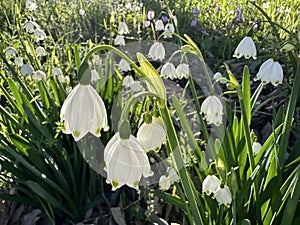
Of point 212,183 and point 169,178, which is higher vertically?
point 212,183

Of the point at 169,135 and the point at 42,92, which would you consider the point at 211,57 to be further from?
the point at 169,135

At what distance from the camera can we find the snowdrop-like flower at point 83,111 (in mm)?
1073

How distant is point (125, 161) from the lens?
1051mm

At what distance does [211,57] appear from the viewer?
3574 mm

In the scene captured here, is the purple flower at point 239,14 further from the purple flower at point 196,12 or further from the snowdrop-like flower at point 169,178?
the snowdrop-like flower at point 169,178

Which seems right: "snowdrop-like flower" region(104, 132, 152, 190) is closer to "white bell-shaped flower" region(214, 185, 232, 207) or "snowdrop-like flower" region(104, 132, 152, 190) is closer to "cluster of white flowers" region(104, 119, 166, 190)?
"cluster of white flowers" region(104, 119, 166, 190)

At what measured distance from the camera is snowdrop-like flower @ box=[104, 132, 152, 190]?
105cm

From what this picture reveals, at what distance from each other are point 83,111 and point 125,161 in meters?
0.15

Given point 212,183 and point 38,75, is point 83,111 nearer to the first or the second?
point 212,183

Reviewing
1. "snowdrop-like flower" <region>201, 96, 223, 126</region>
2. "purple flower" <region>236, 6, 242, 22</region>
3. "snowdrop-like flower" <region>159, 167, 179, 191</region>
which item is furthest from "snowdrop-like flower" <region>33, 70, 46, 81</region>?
"purple flower" <region>236, 6, 242, 22</region>

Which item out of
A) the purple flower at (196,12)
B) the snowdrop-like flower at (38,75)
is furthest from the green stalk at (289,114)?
the purple flower at (196,12)

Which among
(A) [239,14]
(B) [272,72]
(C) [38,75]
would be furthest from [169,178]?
(A) [239,14]

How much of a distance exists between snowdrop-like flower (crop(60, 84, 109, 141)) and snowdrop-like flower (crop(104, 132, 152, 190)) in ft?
0.23

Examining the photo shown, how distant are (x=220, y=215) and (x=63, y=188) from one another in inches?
30.1
